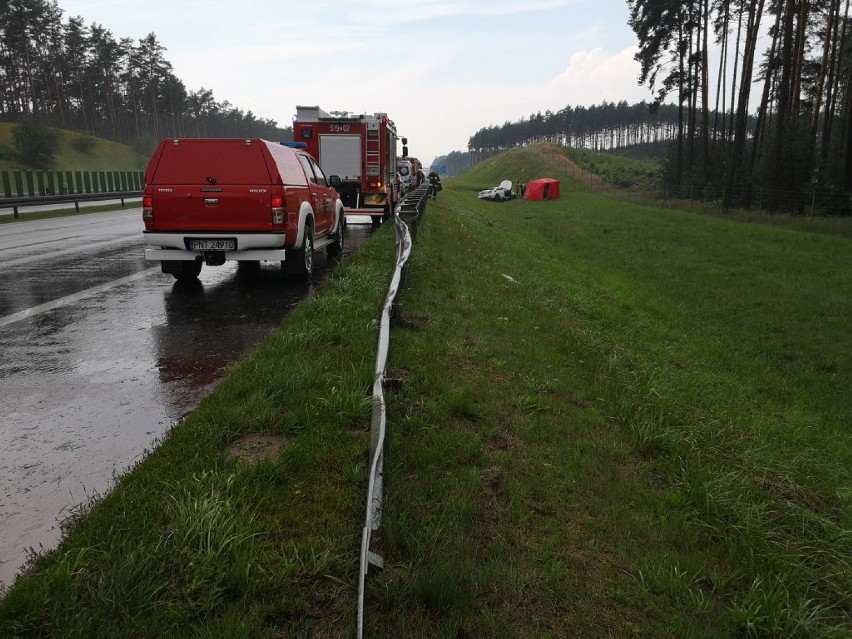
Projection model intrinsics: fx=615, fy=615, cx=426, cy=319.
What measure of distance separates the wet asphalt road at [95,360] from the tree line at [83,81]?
6543cm

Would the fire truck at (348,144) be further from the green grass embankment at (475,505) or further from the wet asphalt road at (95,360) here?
the green grass embankment at (475,505)

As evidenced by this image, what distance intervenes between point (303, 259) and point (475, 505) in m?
6.88

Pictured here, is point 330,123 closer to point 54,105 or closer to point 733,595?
point 733,595

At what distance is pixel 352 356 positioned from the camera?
539cm

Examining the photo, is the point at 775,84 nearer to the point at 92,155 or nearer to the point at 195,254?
the point at 195,254

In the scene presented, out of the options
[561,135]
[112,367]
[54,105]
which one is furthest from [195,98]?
[112,367]

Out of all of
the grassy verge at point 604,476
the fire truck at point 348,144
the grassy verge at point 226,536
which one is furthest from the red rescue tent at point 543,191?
the grassy verge at point 226,536

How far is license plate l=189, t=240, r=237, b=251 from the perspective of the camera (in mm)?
8586

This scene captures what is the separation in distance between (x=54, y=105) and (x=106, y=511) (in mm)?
93267

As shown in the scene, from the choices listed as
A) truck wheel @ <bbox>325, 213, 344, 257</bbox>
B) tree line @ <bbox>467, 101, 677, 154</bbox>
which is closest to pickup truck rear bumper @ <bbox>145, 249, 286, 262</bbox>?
truck wheel @ <bbox>325, 213, 344, 257</bbox>

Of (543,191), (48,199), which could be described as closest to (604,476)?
(48,199)

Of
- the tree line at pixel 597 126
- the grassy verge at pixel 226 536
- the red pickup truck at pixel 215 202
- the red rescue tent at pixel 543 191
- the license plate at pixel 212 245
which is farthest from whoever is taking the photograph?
the tree line at pixel 597 126

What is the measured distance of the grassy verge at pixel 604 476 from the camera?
2.65 m

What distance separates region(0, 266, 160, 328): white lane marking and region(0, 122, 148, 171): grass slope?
63282 millimetres
